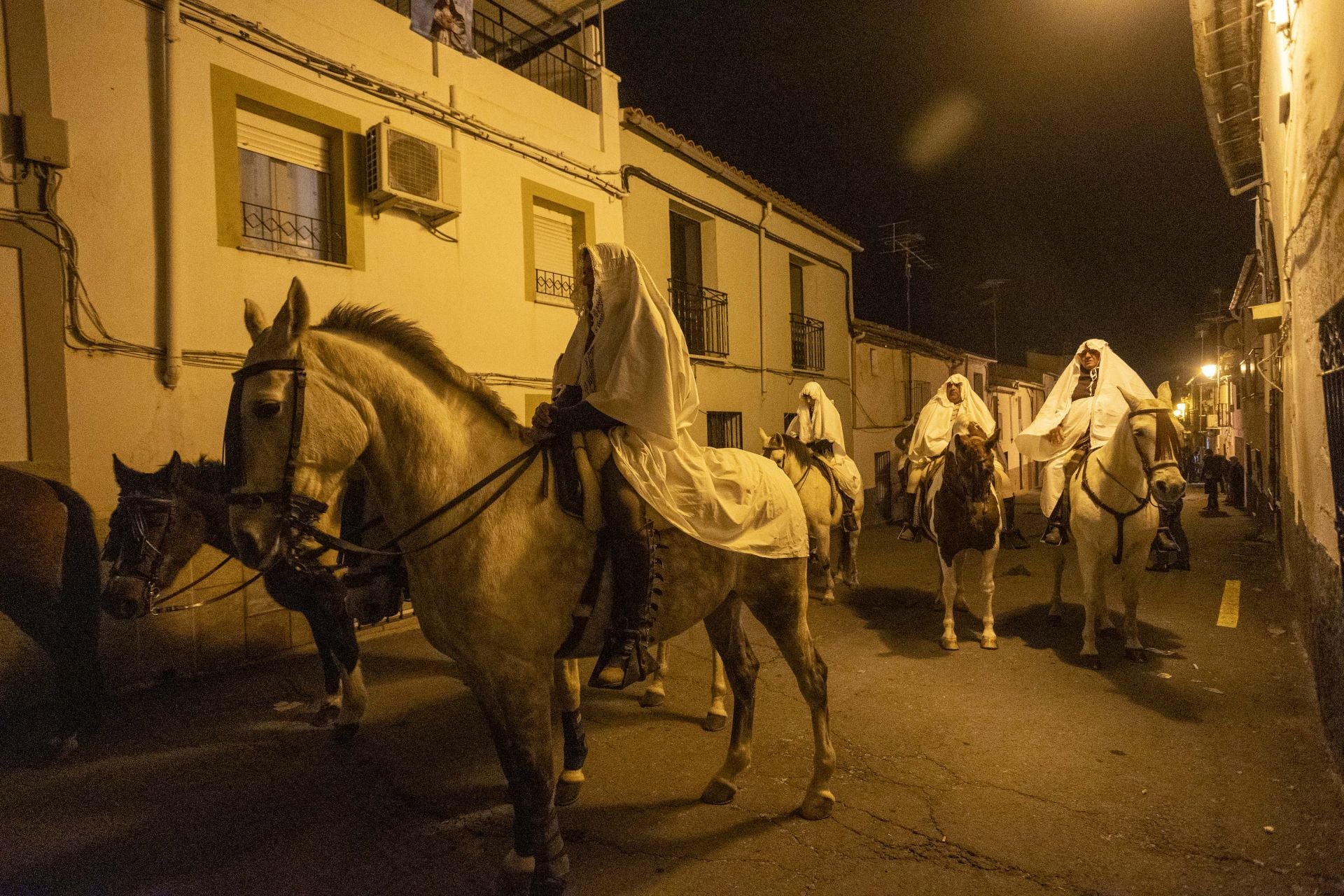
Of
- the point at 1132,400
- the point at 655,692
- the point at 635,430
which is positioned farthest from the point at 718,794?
the point at 1132,400

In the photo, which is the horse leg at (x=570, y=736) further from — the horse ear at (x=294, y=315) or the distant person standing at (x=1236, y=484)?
the distant person standing at (x=1236, y=484)

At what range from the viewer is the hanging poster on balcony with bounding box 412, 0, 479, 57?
24.7ft

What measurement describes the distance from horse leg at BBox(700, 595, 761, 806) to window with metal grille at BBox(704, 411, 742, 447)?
8.71 metres

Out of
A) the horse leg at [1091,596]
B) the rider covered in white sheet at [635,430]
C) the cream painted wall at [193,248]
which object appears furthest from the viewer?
the horse leg at [1091,596]

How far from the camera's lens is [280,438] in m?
2.20

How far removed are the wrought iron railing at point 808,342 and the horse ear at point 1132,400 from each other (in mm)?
9482

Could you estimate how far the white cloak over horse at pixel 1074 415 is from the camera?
6145 millimetres

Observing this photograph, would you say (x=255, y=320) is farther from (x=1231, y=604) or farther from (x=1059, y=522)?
(x=1231, y=604)

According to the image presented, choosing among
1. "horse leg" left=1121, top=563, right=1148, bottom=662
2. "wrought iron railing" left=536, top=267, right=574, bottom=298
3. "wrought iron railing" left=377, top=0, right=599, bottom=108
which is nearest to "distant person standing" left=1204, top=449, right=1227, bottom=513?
"horse leg" left=1121, top=563, right=1148, bottom=662

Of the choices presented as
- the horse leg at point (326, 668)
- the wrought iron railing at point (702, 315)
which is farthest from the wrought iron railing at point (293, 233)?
the wrought iron railing at point (702, 315)

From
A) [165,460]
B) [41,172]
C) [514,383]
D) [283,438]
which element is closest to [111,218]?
[41,172]

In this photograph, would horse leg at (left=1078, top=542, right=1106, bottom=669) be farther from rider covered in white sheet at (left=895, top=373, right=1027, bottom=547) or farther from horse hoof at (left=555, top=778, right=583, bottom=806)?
horse hoof at (left=555, top=778, right=583, bottom=806)

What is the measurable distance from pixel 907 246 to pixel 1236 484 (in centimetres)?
1168

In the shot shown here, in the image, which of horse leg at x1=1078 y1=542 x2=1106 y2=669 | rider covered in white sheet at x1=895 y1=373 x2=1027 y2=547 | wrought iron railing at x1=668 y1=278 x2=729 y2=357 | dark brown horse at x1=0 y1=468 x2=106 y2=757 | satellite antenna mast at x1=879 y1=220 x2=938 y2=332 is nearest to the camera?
dark brown horse at x1=0 y1=468 x2=106 y2=757
